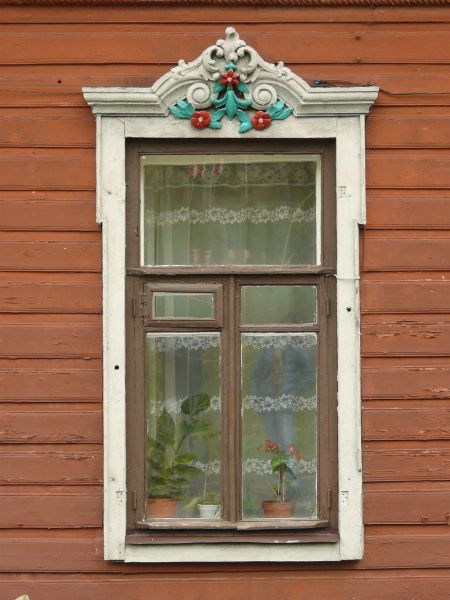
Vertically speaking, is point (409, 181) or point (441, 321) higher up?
point (409, 181)

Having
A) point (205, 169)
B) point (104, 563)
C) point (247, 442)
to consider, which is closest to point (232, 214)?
point (205, 169)

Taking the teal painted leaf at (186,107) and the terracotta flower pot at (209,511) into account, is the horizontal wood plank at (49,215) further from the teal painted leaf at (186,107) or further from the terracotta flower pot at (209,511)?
the terracotta flower pot at (209,511)

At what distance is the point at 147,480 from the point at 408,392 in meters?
1.23

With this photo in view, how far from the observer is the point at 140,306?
5.33 metres

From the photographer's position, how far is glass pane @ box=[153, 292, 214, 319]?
5.37 m

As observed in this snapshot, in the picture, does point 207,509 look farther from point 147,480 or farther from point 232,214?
point 232,214

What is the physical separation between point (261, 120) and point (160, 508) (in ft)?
5.86

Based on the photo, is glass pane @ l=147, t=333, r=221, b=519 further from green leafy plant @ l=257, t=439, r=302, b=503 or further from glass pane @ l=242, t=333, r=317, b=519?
green leafy plant @ l=257, t=439, r=302, b=503

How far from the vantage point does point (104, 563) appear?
5.24m

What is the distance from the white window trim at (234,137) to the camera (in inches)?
206

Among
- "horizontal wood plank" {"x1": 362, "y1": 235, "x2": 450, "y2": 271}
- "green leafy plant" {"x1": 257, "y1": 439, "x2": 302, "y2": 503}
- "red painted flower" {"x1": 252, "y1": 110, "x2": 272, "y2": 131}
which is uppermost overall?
"red painted flower" {"x1": 252, "y1": 110, "x2": 272, "y2": 131}

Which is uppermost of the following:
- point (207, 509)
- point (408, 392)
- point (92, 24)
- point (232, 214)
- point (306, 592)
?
point (92, 24)

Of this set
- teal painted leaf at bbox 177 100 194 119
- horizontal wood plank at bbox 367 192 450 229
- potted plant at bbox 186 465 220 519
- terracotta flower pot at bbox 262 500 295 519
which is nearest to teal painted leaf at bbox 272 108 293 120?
teal painted leaf at bbox 177 100 194 119

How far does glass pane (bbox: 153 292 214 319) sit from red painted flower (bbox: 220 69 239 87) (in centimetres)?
94
